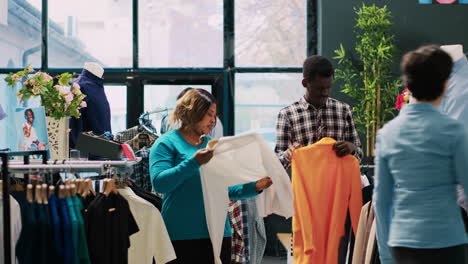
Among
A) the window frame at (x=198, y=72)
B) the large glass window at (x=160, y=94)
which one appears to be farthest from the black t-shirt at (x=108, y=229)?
the large glass window at (x=160, y=94)

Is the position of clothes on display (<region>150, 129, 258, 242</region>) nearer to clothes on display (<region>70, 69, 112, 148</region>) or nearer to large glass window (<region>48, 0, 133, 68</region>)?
clothes on display (<region>70, 69, 112, 148</region>)

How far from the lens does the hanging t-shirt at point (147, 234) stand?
3.28 m

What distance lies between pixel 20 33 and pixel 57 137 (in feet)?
13.4

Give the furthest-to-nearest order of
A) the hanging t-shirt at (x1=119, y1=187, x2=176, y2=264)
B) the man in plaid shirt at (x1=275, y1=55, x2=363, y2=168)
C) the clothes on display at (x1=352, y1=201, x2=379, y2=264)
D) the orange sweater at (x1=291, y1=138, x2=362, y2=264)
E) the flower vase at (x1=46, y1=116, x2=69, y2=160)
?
the flower vase at (x1=46, y1=116, x2=69, y2=160) → the man in plaid shirt at (x1=275, y1=55, x2=363, y2=168) → the orange sweater at (x1=291, y1=138, x2=362, y2=264) → the clothes on display at (x1=352, y1=201, x2=379, y2=264) → the hanging t-shirt at (x1=119, y1=187, x2=176, y2=264)

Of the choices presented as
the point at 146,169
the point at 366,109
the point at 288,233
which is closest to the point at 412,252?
the point at 146,169

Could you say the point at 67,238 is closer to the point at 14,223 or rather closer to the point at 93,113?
the point at 14,223

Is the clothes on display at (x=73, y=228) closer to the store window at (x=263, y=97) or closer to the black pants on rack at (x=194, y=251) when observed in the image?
the black pants on rack at (x=194, y=251)

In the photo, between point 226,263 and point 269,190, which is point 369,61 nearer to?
point 269,190

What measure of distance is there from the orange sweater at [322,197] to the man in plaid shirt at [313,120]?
158 mm

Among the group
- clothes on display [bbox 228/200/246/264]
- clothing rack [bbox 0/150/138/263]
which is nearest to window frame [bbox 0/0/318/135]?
clothes on display [bbox 228/200/246/264]

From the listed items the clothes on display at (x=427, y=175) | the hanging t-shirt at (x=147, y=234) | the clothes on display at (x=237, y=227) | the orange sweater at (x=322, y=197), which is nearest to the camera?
the clothes on display at (x=427, y=175)

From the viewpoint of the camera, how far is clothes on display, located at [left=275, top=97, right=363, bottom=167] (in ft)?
12.5

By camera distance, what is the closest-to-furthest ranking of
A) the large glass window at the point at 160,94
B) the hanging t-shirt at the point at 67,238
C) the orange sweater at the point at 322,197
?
the hanging t-shirt at the point at 67,238
the orange sweater at the point at 322,197
the large glass window at the point at 160,94

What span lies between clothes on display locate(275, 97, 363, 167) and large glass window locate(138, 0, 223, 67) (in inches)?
145
